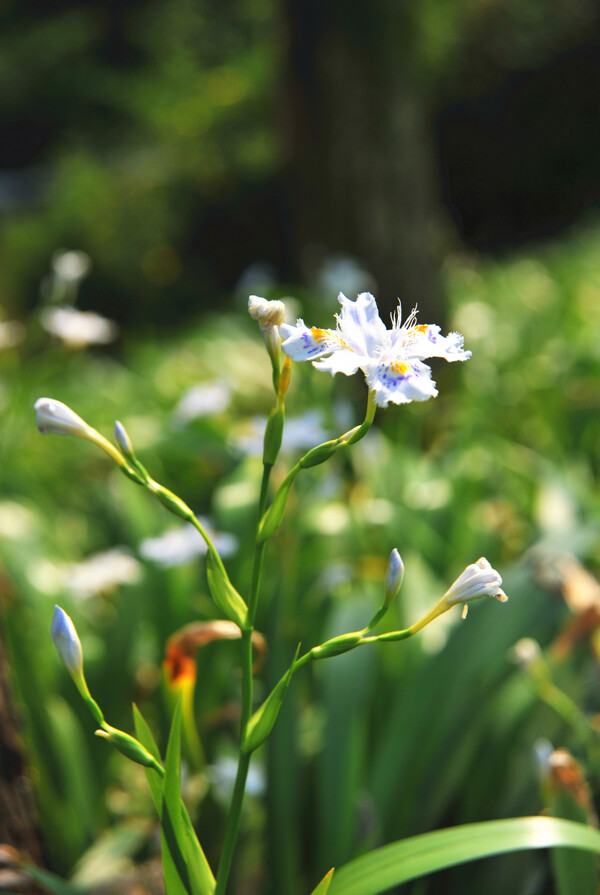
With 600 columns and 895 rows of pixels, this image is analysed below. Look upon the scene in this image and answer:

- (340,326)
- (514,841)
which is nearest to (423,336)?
(340,326)

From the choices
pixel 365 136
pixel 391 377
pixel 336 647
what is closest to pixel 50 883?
pixel 336 647

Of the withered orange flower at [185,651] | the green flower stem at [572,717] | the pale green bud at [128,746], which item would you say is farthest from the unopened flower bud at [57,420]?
the green flower stem at [572,717]

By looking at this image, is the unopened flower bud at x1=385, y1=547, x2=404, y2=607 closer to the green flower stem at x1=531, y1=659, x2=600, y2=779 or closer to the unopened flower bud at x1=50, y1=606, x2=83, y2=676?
the unopened flower bud at x1=50, y1=606, x2=83, y2=676

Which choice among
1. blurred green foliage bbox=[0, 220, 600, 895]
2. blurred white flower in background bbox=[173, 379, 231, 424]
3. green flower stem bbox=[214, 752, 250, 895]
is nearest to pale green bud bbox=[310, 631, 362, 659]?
green flower stem bbox=[214, 752, 250, 895]

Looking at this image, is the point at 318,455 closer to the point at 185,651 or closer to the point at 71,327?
the point at 185,651

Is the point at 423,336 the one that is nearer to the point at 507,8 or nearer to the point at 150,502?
the point at 150,502

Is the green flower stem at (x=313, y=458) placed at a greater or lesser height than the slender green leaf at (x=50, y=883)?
greater

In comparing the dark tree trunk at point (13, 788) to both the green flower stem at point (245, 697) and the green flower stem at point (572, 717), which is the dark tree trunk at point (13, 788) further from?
the green flower stem at point (572, 717)
